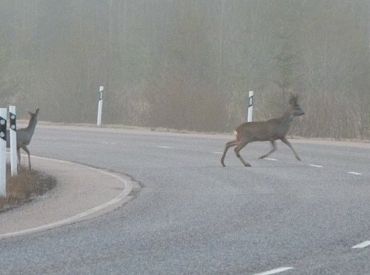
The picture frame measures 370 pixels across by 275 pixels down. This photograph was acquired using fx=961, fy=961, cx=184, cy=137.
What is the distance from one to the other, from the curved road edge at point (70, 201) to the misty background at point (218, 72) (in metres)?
14.5

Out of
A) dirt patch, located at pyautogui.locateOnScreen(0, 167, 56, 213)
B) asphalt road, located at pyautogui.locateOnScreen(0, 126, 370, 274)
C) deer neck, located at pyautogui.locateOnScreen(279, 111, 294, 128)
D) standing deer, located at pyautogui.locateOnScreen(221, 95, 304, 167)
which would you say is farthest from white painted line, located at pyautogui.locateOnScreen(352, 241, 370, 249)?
deer neck, located at pyautogui.locateOnScreen(279, 111, 294, 128)

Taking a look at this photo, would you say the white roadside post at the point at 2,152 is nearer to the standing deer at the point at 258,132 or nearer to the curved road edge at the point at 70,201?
the curved road edge at the point at 70,201

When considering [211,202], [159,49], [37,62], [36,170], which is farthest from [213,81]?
[211,202]

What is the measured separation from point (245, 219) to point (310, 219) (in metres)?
0.75

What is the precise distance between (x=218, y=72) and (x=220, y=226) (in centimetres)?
3103

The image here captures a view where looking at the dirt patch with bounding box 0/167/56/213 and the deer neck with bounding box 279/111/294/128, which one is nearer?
the dirt patch with bounding box 0/167/56/213

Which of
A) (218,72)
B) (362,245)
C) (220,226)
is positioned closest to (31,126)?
(220,226)

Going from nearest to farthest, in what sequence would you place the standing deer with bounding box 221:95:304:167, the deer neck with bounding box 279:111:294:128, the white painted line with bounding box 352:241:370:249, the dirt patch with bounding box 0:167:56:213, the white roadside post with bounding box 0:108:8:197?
the white painted line with bounding box 352:241:370:249 < the dirt patch with bounding box 0:167:56:213 < the white roadside post with bounding box 0:108:8:197 < the standing deer with bounding box 221:95:304:167 < the deer neck with bounding box 279:111:294:128

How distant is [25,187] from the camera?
14.2m

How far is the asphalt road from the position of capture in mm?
8406

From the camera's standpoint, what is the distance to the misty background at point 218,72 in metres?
33.4

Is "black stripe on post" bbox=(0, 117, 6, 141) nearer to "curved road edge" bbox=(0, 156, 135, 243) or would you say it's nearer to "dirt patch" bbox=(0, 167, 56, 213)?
"dirt patch" bbox=(0, 167, 56, 213)

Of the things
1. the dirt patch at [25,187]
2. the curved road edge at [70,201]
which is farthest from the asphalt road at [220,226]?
the dirt patch at [25,187]

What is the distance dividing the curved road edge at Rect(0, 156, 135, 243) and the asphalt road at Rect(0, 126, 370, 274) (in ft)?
0.93
